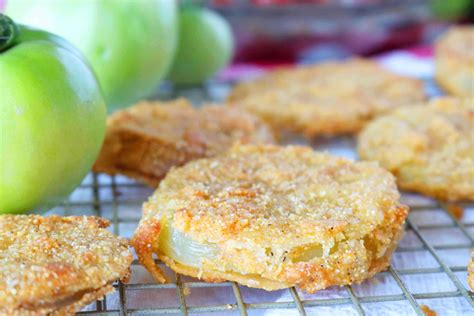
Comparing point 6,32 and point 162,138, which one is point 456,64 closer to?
point 162,138

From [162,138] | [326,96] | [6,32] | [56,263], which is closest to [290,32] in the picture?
[326,96]

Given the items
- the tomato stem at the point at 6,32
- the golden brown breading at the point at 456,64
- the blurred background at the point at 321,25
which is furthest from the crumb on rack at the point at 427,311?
the blurred background at the point at 321,25

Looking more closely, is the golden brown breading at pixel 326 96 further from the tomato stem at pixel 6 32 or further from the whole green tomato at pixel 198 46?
the tomato stem at pixel 6 32

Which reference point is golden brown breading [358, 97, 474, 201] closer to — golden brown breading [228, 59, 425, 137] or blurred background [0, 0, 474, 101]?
golden brown breading [228, 59, 425, 137]

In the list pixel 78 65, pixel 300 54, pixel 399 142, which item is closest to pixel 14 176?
pixel 78 65

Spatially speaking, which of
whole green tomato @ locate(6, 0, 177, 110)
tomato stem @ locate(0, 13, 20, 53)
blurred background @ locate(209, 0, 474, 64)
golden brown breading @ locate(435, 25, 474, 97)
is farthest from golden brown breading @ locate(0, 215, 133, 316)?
blurred background @ locate(209, 0, 474, 64)

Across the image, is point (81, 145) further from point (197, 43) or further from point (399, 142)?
point (197, 43)
